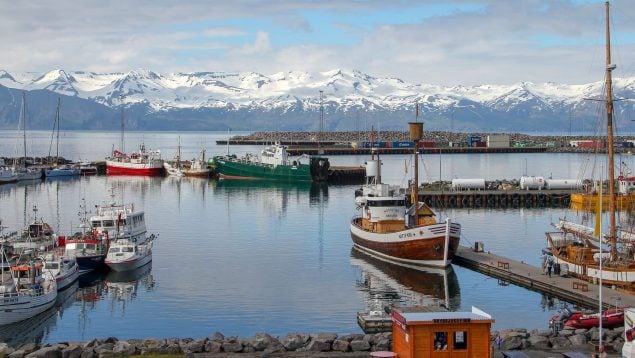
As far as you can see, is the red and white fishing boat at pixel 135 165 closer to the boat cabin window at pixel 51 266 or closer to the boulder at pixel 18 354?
the boat cabin window at pixel 51 266

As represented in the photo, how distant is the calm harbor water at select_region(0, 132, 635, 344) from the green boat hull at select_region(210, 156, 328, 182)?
922 inches

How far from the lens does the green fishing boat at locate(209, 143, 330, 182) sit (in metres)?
105

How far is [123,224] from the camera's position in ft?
158

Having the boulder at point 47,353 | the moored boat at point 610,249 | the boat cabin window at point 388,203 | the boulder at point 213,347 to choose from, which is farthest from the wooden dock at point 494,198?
the boulder at point 47,353

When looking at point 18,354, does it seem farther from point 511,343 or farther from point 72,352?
point 511,343

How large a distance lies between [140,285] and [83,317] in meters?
6.35

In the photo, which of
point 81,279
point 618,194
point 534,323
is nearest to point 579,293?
point 534,323

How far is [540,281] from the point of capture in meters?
39.0

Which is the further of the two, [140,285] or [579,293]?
[140,285]

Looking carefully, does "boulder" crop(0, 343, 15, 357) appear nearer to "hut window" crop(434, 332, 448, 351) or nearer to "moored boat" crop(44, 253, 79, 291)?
"moored boat" crop(44, 253, 79, 291)

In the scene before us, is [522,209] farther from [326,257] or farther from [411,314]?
[411,314]

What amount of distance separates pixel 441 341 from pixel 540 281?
17.3 metres

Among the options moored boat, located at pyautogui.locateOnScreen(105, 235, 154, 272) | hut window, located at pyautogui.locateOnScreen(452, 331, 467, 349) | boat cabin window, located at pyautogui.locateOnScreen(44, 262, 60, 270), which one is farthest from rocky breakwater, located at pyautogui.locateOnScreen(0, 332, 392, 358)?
moored boat, located at pyautogui.locateOnScreen(105, 235, 154, 272)

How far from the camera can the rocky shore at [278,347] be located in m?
25.8
